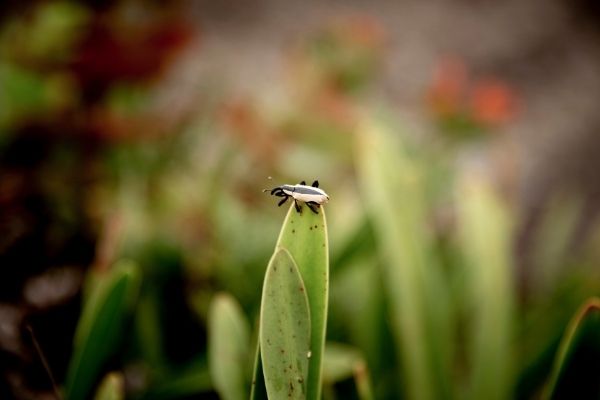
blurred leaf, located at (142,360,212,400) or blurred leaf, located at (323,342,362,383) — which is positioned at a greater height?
blurred leaf, located at (323,342,362,383)

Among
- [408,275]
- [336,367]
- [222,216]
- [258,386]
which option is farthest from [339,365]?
[222,216]

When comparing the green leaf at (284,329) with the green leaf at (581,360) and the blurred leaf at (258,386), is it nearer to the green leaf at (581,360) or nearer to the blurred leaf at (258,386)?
the blurred leaf at (258,386)

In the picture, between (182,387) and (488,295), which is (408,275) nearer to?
(488,295)

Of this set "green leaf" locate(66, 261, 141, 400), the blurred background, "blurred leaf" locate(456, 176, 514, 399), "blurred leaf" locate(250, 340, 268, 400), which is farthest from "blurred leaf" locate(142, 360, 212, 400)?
"blurred leaf" locate(456, 176, 514, 399)

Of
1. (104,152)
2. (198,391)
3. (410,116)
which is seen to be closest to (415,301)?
(198,391)

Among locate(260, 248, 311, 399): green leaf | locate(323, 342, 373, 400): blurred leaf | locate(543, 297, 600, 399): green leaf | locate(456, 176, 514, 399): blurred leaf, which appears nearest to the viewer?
locate(260, 248, 311, 399): green leaf

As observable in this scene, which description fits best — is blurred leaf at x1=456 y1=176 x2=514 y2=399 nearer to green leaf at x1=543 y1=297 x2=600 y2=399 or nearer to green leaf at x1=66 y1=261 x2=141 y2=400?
green leaf at x1=543 y1=297 x2=600 y2=399

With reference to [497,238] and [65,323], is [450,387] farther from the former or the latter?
[65,323]
